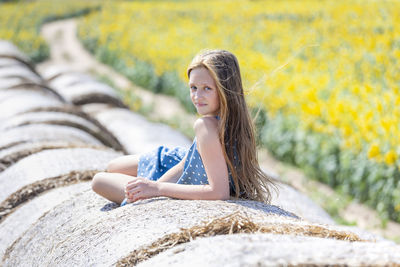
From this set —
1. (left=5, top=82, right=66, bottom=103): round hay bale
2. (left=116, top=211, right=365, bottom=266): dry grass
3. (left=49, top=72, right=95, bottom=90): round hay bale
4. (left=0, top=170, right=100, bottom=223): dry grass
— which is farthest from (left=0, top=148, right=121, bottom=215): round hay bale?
(left=49, top=72, right=95, bottom=90): round hay bale

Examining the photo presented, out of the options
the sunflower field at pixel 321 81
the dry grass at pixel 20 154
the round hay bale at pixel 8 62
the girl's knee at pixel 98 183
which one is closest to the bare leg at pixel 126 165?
the girl's knee at pixel 98 183

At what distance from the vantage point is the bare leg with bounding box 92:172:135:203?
260 centimetres

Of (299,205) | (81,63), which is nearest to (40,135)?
(299,205)

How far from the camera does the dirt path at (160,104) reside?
490 centimetres

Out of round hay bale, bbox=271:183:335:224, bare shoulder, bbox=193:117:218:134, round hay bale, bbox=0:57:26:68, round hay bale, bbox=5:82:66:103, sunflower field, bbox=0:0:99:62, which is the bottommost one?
round hay bale, bbox=271:183:335:224

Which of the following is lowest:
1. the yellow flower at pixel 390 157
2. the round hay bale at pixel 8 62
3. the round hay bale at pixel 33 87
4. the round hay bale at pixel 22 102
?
the yellow flower at pixel 390 157

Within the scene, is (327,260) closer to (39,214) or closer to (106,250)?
(106,250)

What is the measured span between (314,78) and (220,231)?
236 inches

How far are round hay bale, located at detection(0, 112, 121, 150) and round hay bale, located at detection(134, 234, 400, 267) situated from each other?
3065 mm

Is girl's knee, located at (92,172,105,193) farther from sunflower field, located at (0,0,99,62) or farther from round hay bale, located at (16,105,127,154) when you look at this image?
sunflower field, located at (0,0,99,62)

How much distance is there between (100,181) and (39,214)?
0.48 metres

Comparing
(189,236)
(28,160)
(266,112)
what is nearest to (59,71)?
(266,112)

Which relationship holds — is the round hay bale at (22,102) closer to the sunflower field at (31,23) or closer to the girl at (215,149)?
the girl at (215,149)

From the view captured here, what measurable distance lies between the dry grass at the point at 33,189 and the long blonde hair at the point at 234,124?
3.67 ft
